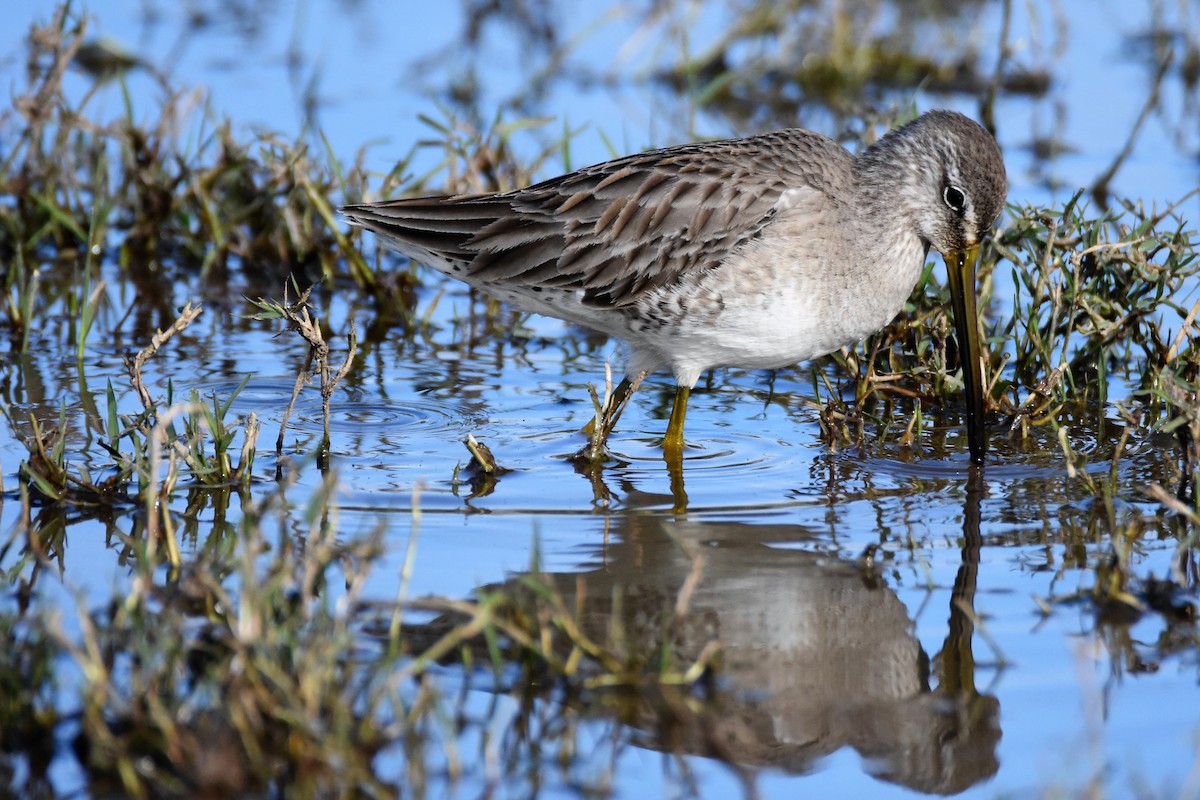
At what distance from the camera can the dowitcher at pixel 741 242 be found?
18.7ft

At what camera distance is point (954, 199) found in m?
5.90

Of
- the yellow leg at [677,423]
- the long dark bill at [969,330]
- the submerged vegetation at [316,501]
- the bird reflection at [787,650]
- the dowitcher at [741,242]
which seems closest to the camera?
the submerged vegetation at [316,501]

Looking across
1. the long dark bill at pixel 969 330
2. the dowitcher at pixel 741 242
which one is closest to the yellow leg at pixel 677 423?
the dowitcher at pixel 741 242

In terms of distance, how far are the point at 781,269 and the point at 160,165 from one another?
3.48m

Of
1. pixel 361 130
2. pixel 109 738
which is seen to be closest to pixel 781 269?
pixel 109 738

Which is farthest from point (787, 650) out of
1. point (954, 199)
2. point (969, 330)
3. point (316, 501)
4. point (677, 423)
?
point (954, 199)

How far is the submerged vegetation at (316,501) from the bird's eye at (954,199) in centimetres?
29

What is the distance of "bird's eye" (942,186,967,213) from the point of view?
5859 millimetres

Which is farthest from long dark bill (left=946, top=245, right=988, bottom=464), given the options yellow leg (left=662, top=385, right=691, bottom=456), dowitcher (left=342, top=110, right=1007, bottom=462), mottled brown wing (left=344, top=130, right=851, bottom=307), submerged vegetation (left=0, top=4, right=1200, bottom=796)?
yellow leg (left=662, top=385, right=691, bottom=456)

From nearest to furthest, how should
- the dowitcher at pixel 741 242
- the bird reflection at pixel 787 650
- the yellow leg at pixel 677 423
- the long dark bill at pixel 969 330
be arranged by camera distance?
the bird reflection at pixel 787 650
the dowitcher at pixel 741 242
the long dark bill at pixel 969 330
the yellow leg at pixel 677 423

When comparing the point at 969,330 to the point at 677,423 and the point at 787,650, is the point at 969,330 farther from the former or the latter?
the point at 787,650

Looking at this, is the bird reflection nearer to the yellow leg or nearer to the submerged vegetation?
the submerged vegetation

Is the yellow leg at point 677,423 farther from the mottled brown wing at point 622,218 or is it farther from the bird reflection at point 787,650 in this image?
the bird reflection at point 787,650

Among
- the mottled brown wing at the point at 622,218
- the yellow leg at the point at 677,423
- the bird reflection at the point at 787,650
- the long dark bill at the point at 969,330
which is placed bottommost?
the bird reflection at the point at 787,650
